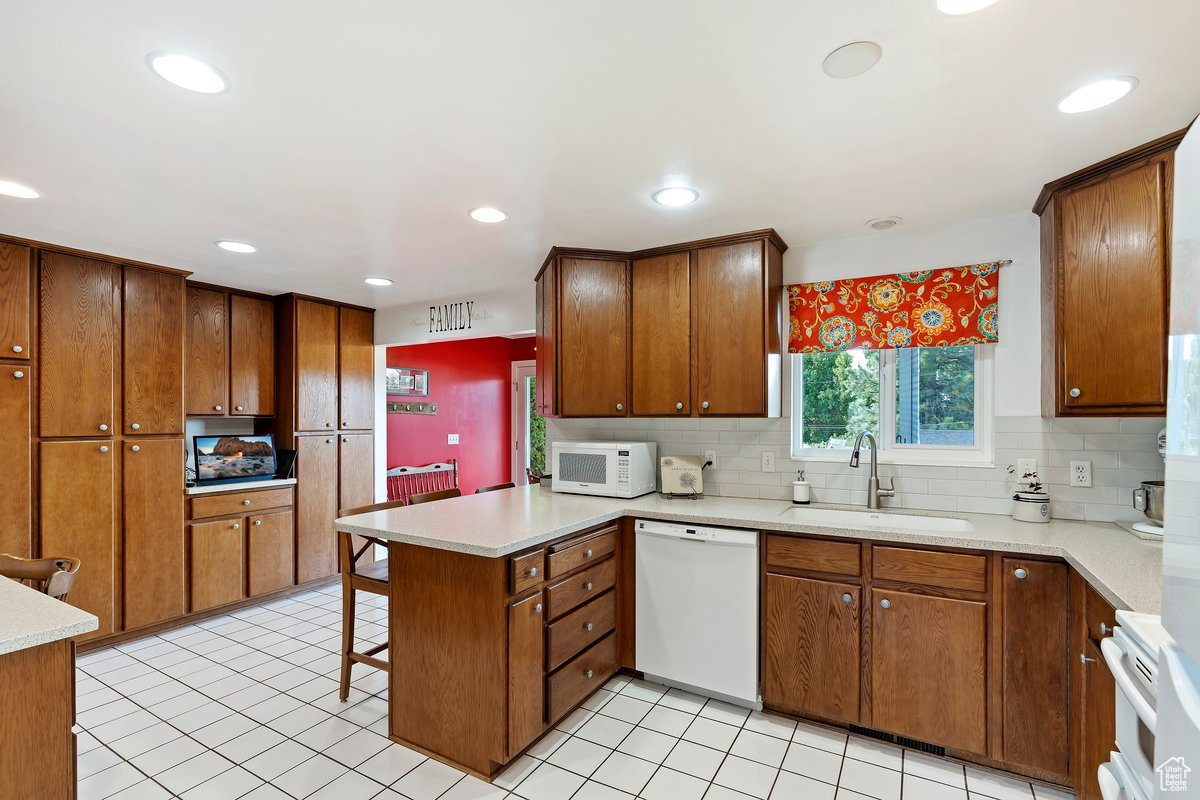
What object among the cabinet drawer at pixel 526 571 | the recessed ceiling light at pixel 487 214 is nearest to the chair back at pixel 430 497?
the cabinet drawer at pixel 526 571

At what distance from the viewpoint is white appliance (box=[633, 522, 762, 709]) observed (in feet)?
8.11

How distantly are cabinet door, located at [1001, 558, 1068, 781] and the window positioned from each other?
2.51 feet

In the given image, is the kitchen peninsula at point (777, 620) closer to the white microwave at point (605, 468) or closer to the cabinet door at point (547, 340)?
the white microwave at point (605, 468)

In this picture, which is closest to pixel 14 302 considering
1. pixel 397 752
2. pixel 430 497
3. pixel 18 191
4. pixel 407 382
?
pixel 18 191

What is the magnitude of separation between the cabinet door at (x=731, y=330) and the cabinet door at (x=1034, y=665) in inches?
46.7

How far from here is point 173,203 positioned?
2.36 meters

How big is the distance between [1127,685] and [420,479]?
551 cm

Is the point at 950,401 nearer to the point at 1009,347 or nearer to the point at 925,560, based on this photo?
the point at 1009,347

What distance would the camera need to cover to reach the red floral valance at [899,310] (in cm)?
259

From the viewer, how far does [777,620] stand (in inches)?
95.7

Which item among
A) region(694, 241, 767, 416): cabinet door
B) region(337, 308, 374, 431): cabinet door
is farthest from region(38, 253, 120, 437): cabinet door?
region(694, 241, 767, 416): cabinet door

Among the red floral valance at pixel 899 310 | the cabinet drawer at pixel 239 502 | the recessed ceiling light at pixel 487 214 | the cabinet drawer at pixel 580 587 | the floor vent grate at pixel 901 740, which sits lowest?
the floor vent grate at pixel 901 740

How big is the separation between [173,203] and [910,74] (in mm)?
2662

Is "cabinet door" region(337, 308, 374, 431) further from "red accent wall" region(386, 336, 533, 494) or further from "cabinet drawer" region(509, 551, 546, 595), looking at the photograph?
"cabinet drawer" region(509, 551, 546, 595)
